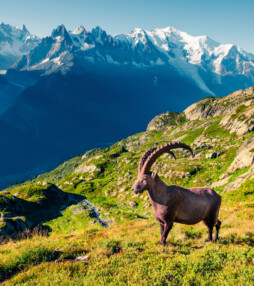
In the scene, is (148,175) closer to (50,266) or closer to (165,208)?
(165,208)

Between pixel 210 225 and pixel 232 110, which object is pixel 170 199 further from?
pixel 232 110

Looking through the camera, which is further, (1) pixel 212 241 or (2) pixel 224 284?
(1) pixel 212 241

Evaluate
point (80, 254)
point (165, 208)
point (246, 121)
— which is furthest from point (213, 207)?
point (246, 121)

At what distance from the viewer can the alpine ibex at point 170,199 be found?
32.5 feet

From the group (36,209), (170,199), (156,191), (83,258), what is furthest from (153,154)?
(36,209)

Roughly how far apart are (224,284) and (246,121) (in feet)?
265

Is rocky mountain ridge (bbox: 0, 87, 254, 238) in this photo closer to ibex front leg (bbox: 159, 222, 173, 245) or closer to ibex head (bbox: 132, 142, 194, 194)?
ibex front leg (bbox: 159, 222, 173, 245)

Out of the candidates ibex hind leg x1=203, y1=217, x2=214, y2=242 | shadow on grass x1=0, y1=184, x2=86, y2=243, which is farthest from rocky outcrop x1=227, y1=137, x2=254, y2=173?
shadow on grass x1=0, y1=184, x2=86, y2=243

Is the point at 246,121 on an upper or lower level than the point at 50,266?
upper

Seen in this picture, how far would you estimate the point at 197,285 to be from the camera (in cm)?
655

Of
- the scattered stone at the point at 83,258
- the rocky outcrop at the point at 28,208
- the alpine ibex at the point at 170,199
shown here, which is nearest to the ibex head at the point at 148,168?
the alpine ibex at the point at 170,199

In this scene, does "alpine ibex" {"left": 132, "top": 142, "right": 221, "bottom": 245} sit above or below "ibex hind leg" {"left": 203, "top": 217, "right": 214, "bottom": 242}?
above

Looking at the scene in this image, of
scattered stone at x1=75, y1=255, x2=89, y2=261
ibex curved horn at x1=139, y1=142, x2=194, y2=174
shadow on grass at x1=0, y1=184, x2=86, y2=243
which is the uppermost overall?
ibex curved horn at x1=139, y1=142, x2=194, y2=174

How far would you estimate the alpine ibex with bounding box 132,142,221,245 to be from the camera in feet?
32.5
